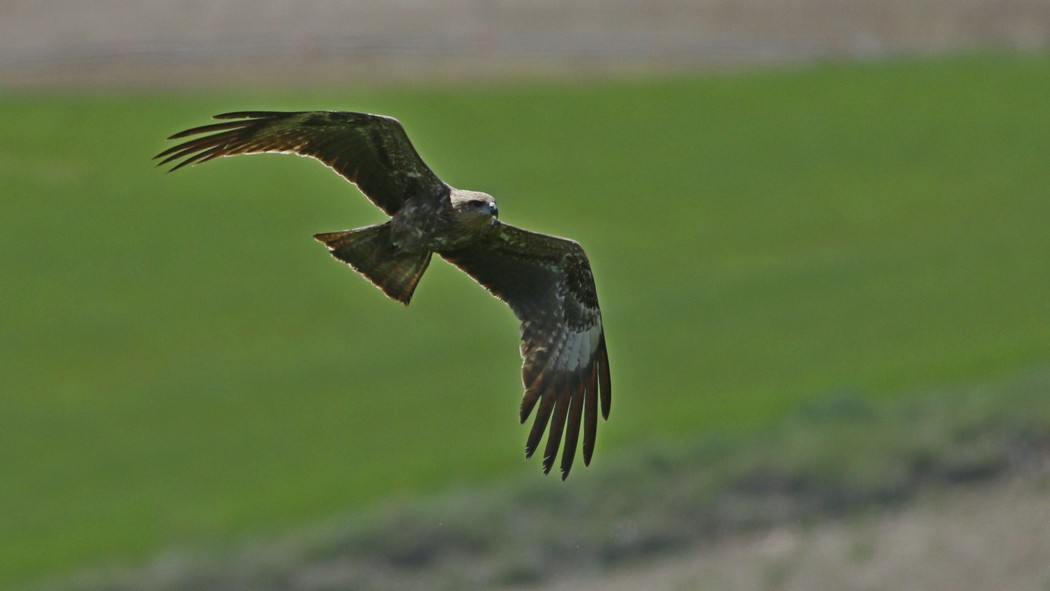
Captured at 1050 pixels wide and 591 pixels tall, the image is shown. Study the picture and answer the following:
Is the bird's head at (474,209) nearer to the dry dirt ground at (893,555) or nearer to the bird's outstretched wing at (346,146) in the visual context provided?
the bird's outstretched wing at (346,146)

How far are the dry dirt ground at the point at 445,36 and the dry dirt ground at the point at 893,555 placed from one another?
1818 cm

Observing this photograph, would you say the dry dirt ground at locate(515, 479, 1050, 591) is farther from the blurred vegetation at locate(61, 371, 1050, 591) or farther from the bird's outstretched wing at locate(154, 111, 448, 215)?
the bird's outstretched wing at locate(154, 111, 448, 215)

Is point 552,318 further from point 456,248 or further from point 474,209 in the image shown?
point 474,209

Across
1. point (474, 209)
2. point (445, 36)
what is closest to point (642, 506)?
point (474, 209)

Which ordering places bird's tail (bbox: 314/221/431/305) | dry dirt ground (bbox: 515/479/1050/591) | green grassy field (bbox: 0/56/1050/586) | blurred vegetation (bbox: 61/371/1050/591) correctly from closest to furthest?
bird's tail (bbox: 314/221/431/305) < dry dirt ground (bbox: 515/479/1050/591) < blurred vegetation (bbox: 61/371/1050/591) < green grassy field (bbox: 0/56/1050/586)

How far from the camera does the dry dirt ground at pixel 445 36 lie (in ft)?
140

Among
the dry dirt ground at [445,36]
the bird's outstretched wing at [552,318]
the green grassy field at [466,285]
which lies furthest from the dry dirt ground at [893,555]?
the dry dirt ground at [445,36]

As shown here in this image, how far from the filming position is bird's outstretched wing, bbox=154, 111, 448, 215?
13.3 m

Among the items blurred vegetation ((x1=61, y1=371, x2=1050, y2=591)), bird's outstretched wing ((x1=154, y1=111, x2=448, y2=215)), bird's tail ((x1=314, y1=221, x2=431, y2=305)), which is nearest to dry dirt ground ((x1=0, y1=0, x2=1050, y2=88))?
blurred vegetation ((x1=61, y1=371, x2=1050, y2=591))

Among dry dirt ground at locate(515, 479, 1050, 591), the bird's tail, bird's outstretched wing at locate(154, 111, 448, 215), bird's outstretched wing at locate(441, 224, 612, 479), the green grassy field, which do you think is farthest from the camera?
the green grassy field

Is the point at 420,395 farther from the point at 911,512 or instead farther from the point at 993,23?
the point at 993,23

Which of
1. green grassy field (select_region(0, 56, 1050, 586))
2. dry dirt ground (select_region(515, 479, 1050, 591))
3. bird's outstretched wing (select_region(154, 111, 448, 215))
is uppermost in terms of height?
green grassy field (select_region(0, 56, 1050, 586))

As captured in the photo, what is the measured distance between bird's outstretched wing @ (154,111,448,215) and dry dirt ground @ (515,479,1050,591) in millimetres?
12256

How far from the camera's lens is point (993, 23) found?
45.8m
